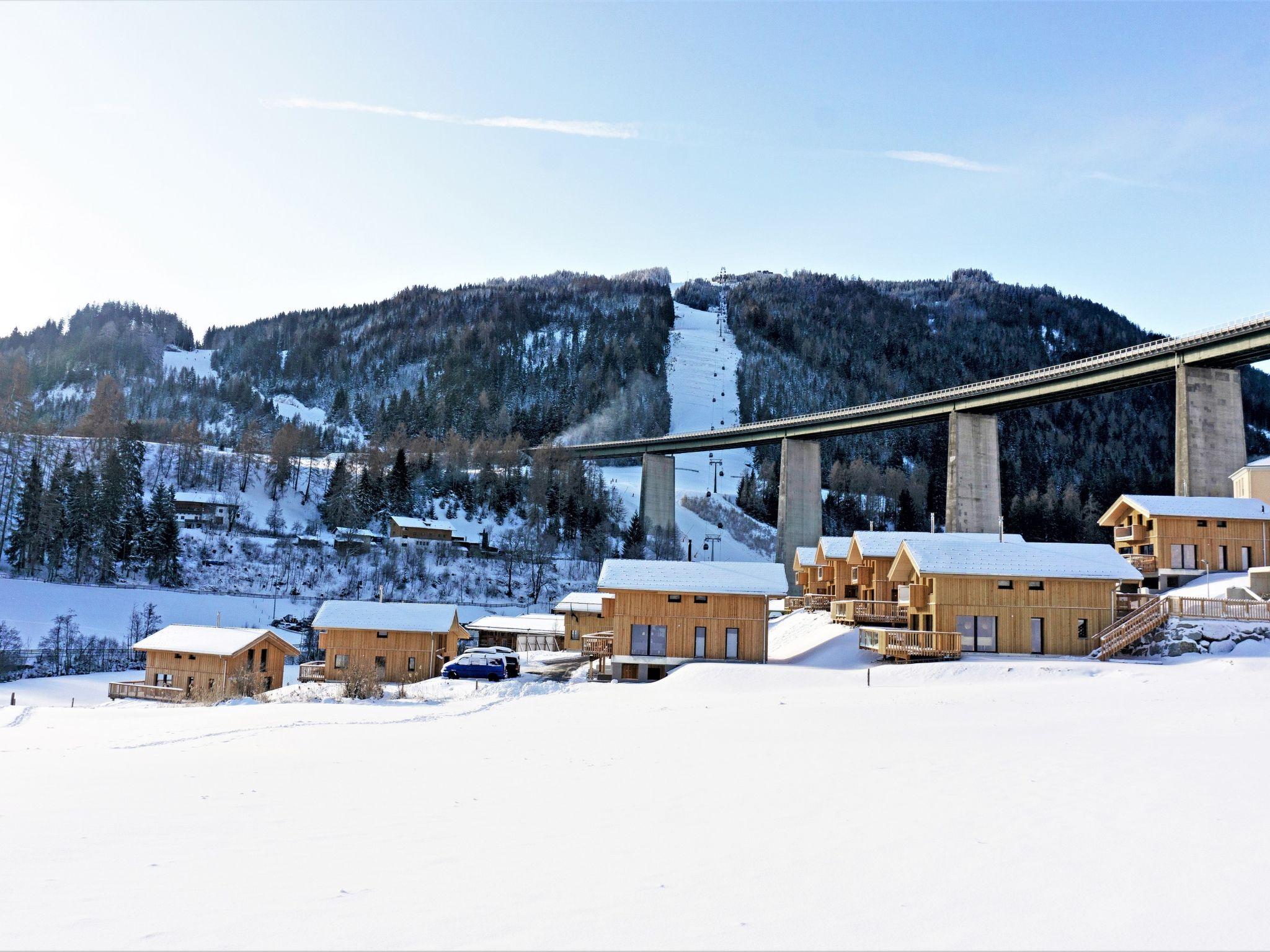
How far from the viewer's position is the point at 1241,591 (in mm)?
40656

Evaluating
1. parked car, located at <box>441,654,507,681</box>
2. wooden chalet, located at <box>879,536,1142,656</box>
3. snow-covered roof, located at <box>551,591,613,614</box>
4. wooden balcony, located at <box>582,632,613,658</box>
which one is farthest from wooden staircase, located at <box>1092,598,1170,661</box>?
snow-covered roof, located at <box>551,591,613,614</box>

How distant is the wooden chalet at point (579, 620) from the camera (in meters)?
65.7

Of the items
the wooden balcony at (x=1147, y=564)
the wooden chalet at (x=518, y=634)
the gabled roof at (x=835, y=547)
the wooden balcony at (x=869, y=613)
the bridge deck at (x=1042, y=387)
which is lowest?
the wooden chalet at (x=518, y=634)

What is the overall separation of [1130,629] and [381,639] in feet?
130

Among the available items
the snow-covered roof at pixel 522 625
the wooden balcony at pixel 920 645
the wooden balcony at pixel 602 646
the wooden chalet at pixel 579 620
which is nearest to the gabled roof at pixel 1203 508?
the wooden balcony at pixel 920 645

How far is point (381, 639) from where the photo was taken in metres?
52.1

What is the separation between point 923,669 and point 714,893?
2900 centimetres

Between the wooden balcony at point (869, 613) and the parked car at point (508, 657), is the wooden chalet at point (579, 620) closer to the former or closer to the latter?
the parked car at point (508, 657)

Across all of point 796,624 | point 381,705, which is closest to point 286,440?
point 796,624

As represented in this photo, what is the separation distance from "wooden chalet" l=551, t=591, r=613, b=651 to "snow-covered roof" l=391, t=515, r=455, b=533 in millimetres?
46568

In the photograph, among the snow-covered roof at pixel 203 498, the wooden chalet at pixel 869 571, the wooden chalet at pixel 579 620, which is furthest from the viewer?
the snow-covered roof at pixel 203 498

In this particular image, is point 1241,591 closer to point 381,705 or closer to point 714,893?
point 381,705

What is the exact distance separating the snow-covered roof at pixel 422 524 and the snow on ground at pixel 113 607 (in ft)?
86.2

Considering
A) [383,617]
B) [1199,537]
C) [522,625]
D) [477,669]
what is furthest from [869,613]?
[522,625]
